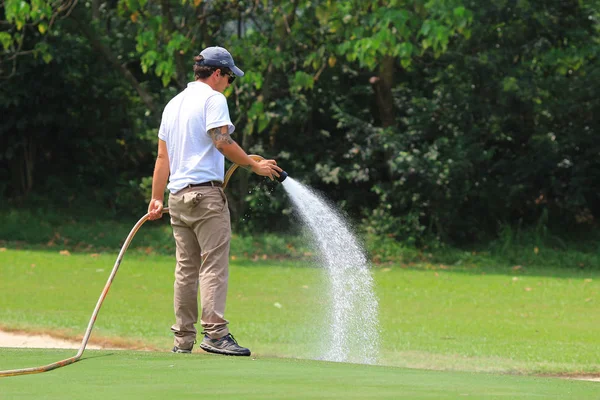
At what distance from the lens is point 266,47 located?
16969 millimetres

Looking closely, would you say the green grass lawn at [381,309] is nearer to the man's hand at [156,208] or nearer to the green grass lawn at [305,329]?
the green grass lawn at [305,329]

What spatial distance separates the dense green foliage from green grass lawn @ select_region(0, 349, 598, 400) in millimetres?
10457

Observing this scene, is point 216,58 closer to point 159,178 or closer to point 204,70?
point 204,70

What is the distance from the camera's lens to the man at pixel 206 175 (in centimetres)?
665

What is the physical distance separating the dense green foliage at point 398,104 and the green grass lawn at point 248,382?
34.3 ft

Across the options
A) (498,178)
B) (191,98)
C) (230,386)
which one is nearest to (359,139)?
(498,178)

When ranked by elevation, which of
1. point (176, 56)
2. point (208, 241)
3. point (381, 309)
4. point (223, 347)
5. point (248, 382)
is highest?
point (176, 56)

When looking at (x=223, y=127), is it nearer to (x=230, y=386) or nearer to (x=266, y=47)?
(x=230, y=386)

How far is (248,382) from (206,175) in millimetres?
1772

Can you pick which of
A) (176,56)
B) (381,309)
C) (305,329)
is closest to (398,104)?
(176,56)

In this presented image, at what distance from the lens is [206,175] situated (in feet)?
22.1

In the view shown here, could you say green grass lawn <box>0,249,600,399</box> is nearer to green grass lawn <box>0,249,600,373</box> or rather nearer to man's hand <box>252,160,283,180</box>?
green grass lawn <box>0,249,600,373</box>

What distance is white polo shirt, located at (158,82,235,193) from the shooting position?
261 inches

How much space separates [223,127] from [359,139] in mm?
12136
